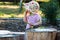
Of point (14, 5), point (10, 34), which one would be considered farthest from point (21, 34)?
point (14, 5)

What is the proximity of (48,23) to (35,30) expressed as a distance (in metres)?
2.36

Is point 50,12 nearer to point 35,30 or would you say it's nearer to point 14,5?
point 35,30

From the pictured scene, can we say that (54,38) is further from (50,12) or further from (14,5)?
(14,5)

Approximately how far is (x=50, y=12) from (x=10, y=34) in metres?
2.46

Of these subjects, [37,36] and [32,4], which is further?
[32,4]

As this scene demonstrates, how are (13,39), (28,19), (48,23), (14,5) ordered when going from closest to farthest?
(13,39) → (28,19) → (48,23) → (14,5)

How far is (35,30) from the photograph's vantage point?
5.25m

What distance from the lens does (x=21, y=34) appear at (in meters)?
5.45

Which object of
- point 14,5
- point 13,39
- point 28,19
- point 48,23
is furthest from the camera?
point 14,5

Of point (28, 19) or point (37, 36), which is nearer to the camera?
point (37, 36)

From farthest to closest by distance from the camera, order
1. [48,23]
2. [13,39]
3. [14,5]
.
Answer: [14,5] < [48,23] < [13,39]

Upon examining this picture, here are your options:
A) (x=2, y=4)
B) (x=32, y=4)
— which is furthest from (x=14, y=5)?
(x=32, y=4)

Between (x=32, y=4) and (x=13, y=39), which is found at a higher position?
(x=32, y=4)

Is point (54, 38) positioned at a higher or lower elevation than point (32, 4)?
lower
